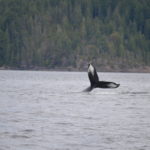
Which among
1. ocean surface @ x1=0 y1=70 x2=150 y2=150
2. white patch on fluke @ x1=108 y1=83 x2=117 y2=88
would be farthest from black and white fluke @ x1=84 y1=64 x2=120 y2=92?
ocean surface @ x1=0 y1=70 x2=150 y2=150

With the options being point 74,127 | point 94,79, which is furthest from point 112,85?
point 74,127

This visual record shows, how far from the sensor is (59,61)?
199m

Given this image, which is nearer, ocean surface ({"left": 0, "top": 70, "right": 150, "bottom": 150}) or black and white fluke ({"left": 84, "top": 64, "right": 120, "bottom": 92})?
ocean surface ({"left": 0, "top": 70, "right": 150, "bottom": 150})

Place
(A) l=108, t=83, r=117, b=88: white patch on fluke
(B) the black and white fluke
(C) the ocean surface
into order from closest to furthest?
1. (C) the ocean surface
2. (B) the black and white fluke
3. (A) l=108, t=83, r=117, b=88: white patch on fluke

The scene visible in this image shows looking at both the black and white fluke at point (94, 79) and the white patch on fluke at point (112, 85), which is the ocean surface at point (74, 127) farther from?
the white patch on fluke at point (112, 85)

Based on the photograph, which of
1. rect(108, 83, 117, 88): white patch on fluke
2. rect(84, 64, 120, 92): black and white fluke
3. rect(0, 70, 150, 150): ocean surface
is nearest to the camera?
rect(0, 70, 150, 150): ocean surface

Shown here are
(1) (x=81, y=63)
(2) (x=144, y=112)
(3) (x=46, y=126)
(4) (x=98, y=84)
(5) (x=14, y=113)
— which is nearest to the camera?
(3) (x=46, y=126)

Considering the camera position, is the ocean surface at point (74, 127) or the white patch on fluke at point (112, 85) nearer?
the ocean surface at point (74, 127)

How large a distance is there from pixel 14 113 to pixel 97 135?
29.1ft

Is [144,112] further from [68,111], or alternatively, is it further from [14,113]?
[14,113]

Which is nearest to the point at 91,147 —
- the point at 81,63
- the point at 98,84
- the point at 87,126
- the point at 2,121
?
the point at 87,126

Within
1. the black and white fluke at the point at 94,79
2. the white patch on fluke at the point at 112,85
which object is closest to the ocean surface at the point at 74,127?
the black and white fluke at the point at 94,79

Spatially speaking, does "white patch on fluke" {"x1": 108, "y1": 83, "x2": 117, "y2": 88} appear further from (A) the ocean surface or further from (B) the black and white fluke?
(A) the ocean surface

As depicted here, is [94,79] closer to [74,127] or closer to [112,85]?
[112,85]
